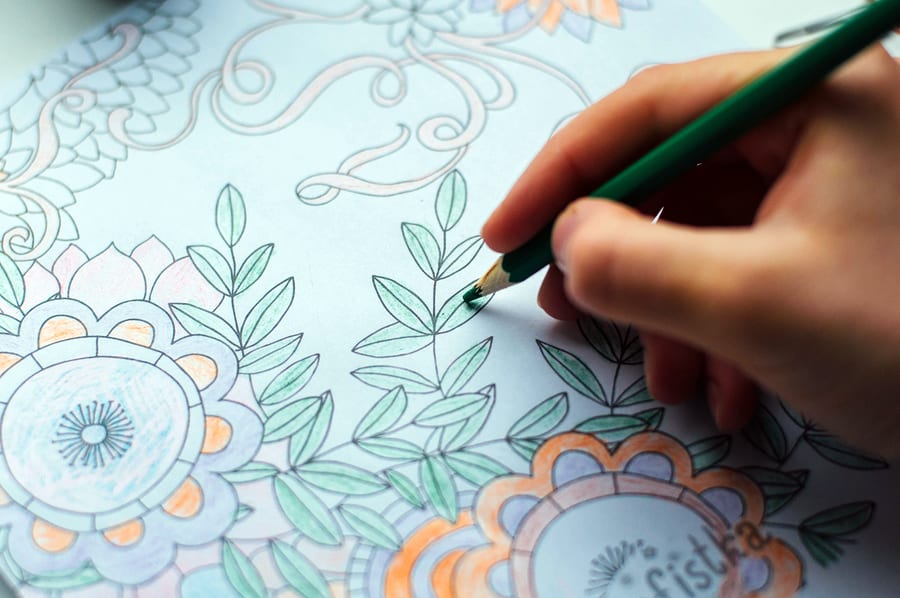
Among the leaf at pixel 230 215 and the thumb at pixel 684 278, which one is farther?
the leaf at pixel 230 215

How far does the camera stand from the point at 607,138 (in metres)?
0.47

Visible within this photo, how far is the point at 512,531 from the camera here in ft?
1.44

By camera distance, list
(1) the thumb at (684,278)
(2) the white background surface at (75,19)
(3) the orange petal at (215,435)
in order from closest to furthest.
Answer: (1) the thumb at (684,278), (3) the orange petal at (215,435), (2) the white background surface at (75,19)

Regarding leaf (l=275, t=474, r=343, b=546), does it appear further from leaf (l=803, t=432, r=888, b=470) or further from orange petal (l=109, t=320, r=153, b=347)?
leaf (l=803, t=432, r=888, b=470)

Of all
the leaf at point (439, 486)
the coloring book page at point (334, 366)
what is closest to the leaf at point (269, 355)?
the coloring book page at point (334, 366)

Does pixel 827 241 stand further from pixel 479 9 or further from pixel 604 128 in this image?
pixel 479 9

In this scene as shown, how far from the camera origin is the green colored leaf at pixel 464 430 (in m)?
0.46

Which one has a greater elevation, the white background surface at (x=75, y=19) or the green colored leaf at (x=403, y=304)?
the white background surface at (x=75, y=19)

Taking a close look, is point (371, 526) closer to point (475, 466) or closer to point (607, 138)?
point (475, 466)

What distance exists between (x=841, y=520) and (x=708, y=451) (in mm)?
76

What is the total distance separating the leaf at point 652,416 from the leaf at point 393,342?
0.13m

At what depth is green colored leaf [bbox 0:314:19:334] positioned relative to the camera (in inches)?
19.0

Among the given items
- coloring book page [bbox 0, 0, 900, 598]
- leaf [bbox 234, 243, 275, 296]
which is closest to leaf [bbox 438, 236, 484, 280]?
coloring book page [bbox 0, 0, 900, 598]

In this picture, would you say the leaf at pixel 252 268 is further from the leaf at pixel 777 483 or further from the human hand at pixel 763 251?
the leaf at pixel 777 483
